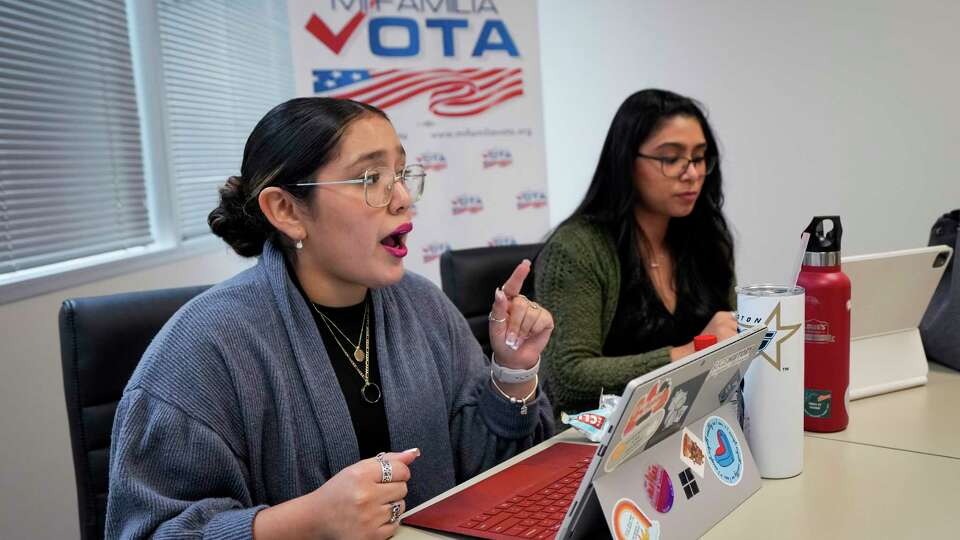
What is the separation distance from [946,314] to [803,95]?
2125 millimetres

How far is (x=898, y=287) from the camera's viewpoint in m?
1.55

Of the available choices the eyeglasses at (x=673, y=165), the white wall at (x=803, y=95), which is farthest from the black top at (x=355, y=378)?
the white wall at (x=803, y=95)

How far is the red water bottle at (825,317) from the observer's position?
125 centimetres

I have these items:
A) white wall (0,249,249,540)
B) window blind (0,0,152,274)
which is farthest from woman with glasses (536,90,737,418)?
window blind (0,0,152,274)

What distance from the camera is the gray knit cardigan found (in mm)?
1085

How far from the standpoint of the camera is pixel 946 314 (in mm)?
1721

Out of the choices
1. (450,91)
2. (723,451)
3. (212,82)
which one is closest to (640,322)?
(723,451)

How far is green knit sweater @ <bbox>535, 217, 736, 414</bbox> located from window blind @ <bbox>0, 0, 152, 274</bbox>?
1.61 meters

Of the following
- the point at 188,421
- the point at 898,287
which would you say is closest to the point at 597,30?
the point at 898,287

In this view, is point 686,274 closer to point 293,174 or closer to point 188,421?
point 293,174

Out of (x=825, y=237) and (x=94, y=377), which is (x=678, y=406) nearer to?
(x=825, y=237)

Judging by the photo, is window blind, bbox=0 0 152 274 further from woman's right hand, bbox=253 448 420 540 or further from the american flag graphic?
woman's right hand, bbox=253 448 420 540

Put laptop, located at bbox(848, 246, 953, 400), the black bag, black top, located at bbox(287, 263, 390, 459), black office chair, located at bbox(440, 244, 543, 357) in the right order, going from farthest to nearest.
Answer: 1. black office chair, located at bbox(440, 244, 543, 357)
2. the black bag
3. laptop, located at bbox(848, 246, 953, 400)
4. black top, located at bbox(287, 263, 390, 459)

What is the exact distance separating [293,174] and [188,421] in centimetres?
44
